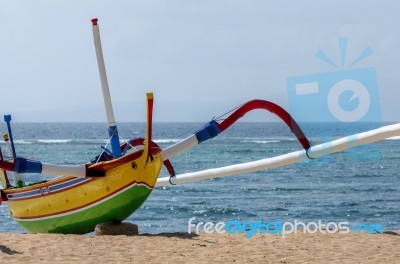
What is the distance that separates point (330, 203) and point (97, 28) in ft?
41.1

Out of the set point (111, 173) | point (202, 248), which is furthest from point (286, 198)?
point (202, 248)

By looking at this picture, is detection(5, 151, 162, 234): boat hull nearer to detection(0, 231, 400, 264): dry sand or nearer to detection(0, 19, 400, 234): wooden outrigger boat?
detection(0, 19, 400, 234): wooden outrigger boat

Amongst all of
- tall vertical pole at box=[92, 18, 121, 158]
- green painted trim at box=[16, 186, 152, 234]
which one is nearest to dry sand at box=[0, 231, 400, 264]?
green painted trim at box=[16, 186, 152, 234]

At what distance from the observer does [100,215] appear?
444 inches

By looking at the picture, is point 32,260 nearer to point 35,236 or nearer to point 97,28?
point 35,236

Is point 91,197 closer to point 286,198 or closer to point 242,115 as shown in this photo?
point 242,115

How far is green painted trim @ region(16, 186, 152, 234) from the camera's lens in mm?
10977

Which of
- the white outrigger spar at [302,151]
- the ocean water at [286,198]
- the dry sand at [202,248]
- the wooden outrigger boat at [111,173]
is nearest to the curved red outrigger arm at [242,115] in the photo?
the wooden outrigger boat at [111,173]

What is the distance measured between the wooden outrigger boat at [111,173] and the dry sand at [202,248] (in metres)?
0.65

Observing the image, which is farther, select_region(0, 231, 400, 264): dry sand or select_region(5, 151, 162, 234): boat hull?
select_region(5, 151, 162, 234): boat hull

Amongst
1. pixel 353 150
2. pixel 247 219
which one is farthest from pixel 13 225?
pixel 353 150

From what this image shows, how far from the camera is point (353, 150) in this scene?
159ft

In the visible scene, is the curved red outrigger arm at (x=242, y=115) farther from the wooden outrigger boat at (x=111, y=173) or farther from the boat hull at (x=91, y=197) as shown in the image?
the boat hull at (x=91, y=197)

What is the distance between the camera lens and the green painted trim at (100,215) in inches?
432
